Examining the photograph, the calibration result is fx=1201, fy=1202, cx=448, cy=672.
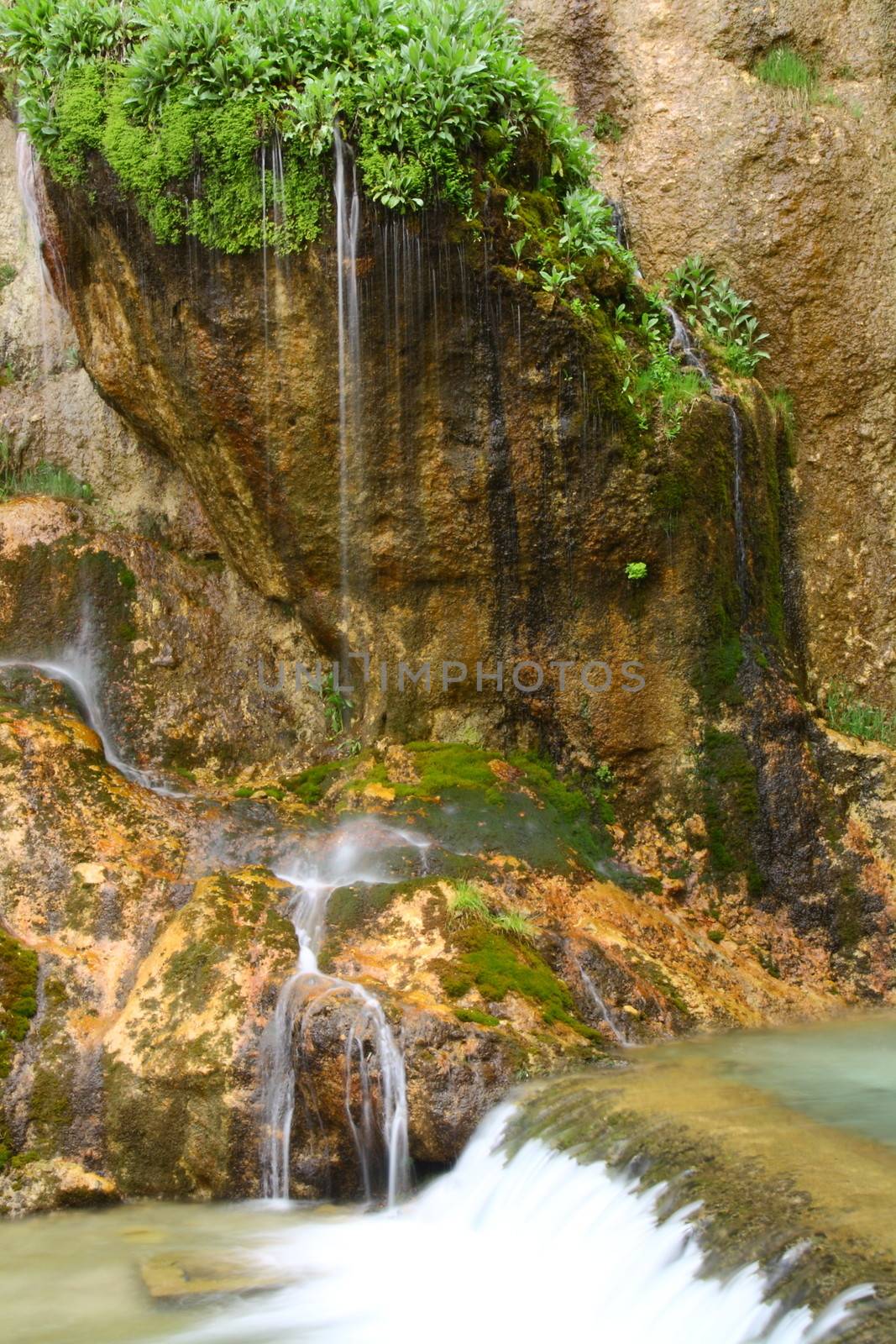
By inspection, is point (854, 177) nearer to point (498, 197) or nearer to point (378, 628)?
point (498, 197)

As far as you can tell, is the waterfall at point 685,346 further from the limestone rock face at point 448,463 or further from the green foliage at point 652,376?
the limestone rock face at point 448,463

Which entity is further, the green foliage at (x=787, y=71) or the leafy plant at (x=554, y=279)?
the green foliage at (x=787, y=71)

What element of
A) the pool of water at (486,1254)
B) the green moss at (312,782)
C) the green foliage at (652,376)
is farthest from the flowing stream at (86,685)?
the green foliage at (652,376)

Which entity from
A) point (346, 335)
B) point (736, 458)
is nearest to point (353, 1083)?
point (346, 335)

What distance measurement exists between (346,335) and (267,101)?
1.92m

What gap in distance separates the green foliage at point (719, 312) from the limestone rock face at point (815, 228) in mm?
207

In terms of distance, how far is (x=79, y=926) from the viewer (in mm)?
7930

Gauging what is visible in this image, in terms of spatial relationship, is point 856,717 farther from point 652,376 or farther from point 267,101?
point 267,101

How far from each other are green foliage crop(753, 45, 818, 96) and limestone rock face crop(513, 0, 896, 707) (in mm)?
114

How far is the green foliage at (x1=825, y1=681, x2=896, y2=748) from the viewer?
11.4 meters

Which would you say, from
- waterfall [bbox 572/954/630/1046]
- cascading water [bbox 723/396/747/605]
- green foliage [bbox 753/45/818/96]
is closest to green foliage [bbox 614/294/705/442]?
cascading water [bbox 723/396/747/605]

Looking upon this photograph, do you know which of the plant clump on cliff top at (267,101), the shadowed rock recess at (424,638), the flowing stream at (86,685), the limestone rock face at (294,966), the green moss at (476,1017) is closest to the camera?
the limestone rock face at (294,966)

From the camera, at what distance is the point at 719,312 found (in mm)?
12039

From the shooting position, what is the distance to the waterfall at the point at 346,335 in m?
9.68
